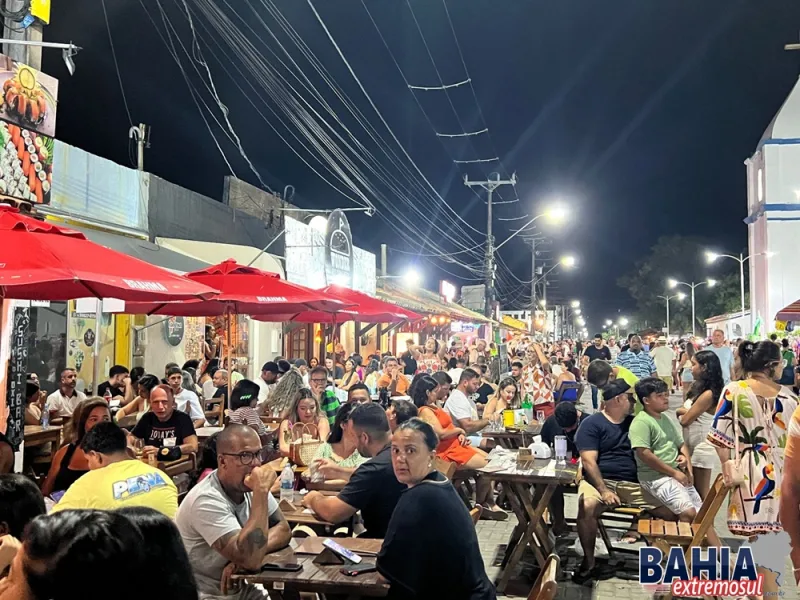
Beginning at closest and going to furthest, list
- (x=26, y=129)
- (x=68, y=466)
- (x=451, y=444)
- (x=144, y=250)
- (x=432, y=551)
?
(x=432, y=551) < (x=68, y=466) < (x=451, y=444) < (x=26, y=129) < (x=144, y=250)

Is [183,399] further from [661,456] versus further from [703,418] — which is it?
[703,418]

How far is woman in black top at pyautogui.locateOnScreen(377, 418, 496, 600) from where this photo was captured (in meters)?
3.60

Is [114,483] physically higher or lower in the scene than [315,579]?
higher

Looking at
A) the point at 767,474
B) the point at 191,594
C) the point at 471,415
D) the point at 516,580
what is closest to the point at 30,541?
the point at 191,594

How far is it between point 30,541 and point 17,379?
6286 mm

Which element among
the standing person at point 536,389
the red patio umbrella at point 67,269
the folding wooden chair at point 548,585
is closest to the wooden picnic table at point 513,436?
the standing person at point 536,389

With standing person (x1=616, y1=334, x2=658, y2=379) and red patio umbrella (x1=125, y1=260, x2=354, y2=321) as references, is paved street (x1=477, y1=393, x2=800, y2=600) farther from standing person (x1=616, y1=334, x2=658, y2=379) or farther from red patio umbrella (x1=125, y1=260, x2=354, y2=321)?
standing person (x1=616, y1=334, x2=658, y2=379)

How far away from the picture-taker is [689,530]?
6.08m

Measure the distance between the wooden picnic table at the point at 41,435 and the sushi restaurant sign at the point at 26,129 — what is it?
281 centimetres

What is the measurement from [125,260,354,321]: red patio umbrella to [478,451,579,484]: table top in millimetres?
3281

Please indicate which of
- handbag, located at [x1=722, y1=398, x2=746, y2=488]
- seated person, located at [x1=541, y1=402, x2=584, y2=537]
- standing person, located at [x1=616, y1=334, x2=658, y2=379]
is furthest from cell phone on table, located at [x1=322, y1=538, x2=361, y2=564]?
standing person, located at [x1=616, y1=334, x2=658, y2=379]

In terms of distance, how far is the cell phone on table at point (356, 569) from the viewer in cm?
388

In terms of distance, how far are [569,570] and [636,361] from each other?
8309mm

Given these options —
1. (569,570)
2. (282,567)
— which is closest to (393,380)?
(569,570)
